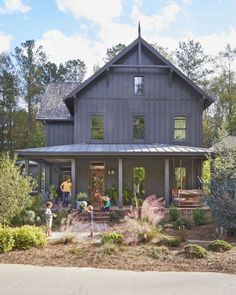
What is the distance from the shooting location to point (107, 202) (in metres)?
18.3

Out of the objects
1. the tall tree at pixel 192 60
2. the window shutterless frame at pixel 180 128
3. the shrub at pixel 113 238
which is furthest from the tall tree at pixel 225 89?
the shrub at pixel 113 238

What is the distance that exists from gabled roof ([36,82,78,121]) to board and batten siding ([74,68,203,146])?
94.2 inches

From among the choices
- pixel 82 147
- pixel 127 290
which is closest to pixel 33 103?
pixel 82 147

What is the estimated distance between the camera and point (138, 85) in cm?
2311

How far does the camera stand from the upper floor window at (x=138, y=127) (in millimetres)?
23047

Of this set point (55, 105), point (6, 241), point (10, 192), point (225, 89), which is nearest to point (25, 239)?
point (6, 241)

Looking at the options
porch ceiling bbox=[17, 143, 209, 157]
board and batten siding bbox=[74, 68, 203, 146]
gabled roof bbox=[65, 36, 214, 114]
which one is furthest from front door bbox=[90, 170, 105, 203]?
gabled roof bbox=[65, 36, 214, 114]

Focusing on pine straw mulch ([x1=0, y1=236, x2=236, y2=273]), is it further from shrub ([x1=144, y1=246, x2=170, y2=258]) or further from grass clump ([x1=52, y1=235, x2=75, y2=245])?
grass clump ([x1=52, y1=235, x2=75, y2=245])

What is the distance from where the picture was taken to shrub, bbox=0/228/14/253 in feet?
34.2

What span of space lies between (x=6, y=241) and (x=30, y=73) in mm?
37574

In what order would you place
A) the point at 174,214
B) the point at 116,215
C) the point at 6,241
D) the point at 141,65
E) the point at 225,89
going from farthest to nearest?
1. the point at 225,89
2. the point at 141,65
3. the point at 116,215
4. the point at 174,214
5. the point at 6,241

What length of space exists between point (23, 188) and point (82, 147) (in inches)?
270

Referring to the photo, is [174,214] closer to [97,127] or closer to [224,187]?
[224,187]

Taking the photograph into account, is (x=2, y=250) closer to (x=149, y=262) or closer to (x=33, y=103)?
(x=149, y=262)
